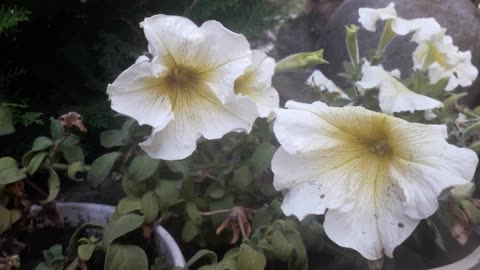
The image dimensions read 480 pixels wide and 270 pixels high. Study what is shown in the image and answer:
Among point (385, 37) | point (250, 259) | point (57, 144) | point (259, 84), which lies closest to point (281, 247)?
point (250, 259)

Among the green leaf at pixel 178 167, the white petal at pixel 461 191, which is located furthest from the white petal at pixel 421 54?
the green leaf at pixel 178 167

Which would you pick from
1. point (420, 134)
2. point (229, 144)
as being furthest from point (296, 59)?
point (420, 134)

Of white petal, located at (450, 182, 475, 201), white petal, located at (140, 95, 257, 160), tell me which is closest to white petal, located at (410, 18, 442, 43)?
white petal, located at (450, 182, 475, 201)

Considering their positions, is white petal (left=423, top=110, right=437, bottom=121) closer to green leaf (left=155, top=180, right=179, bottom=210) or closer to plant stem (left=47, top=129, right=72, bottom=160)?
green leaf (left=155, top=180, right=179, bottom=210)

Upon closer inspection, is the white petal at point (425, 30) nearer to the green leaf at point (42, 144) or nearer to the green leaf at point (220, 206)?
the green leaf at point (220, 206)

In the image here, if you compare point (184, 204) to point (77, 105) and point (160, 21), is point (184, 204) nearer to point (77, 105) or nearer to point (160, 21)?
point (160, 21)

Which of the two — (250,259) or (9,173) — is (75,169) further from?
(250,259)

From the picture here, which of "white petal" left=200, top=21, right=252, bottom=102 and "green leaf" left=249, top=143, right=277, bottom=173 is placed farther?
"green leaf" left=249, top=143, right=277, bottom=173
